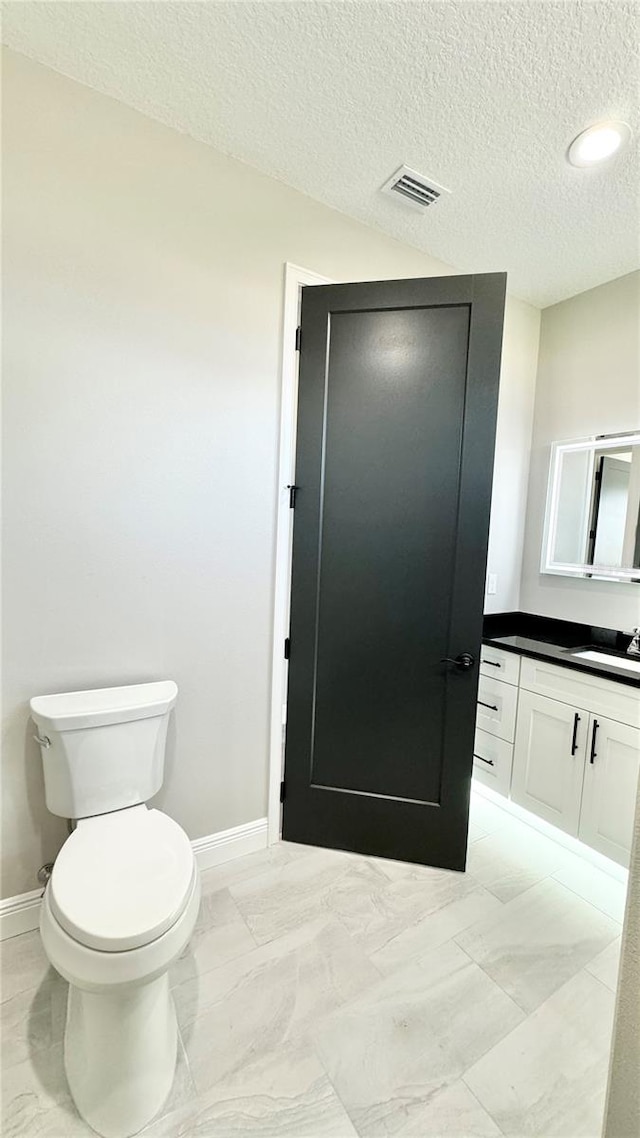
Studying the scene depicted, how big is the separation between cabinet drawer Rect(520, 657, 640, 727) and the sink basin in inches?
6.3

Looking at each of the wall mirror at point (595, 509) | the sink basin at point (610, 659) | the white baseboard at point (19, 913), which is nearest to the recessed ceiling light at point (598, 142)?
the wall mirror at point (595, 509)

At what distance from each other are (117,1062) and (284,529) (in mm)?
1578

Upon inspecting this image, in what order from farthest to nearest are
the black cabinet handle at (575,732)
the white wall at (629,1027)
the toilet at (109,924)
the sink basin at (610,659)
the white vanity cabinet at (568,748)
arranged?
the sink basin at (610,659) → the black cabinet handle at (575,732) → the white vanity cabinet at (568,748) → the toilet at (109,924) → the white wall at (629,1027)

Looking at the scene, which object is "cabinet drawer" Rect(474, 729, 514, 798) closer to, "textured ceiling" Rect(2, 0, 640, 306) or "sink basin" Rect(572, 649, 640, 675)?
"sink basin" Rect(572, 649, 640, 675)

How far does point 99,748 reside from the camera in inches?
53.9

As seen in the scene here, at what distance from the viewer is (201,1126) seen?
3.29ft

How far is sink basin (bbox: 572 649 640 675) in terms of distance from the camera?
2049 mm

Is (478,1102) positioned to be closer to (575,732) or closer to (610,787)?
(610,787)

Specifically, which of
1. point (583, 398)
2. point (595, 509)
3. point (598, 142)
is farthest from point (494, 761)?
point (598, 142)

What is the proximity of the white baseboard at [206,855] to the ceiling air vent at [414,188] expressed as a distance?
2.66 m

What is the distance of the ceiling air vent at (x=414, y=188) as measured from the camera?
1.63 metres

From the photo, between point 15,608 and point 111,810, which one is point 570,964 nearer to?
point 111,810

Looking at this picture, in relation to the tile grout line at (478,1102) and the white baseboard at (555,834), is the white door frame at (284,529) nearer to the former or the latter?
the tile grout line at (478,1102)

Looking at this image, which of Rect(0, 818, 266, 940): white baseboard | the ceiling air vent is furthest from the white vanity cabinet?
the ceiling air vent
